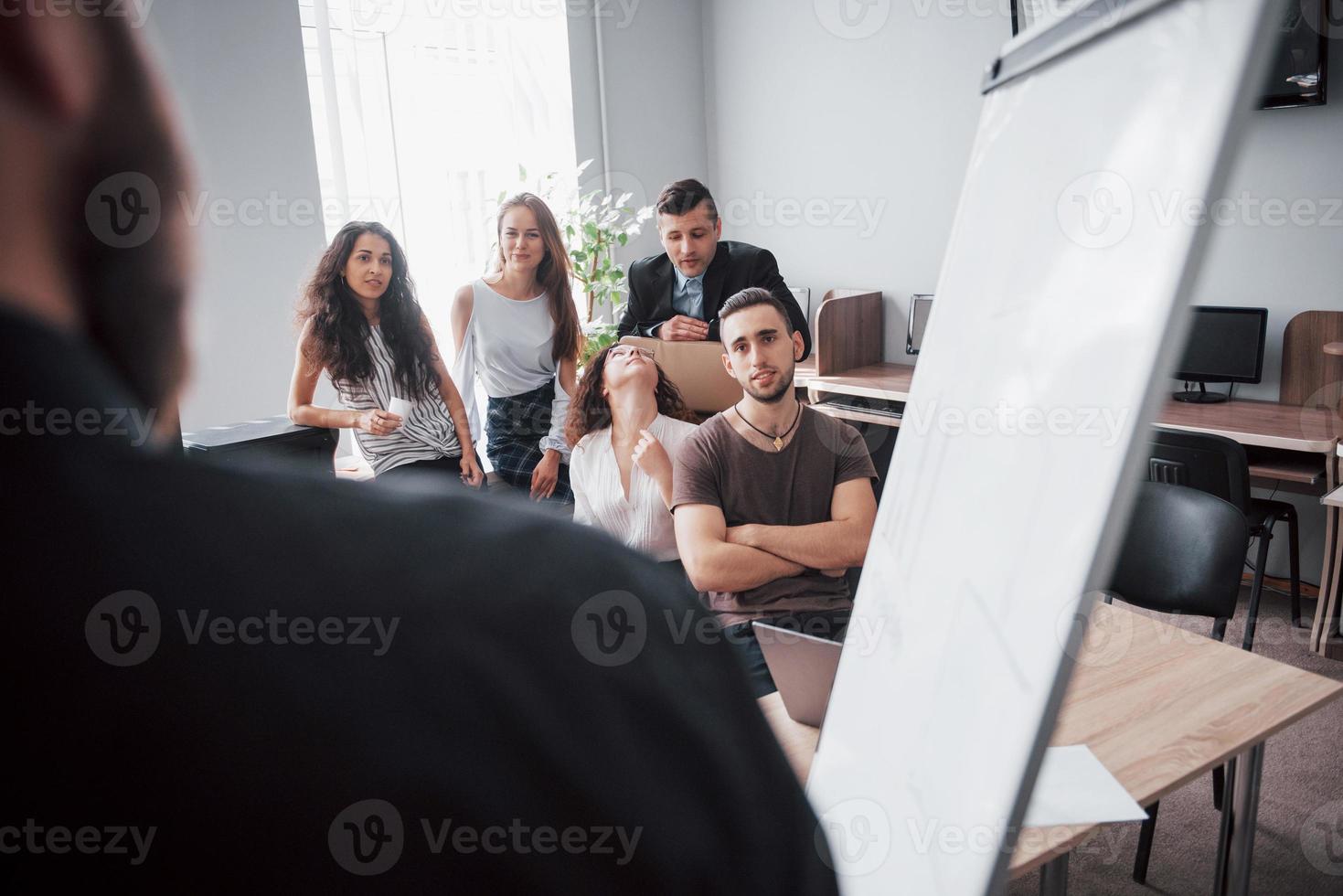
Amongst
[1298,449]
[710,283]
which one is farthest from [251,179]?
[1298,449]

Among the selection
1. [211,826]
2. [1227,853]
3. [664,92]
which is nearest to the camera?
[211,826]

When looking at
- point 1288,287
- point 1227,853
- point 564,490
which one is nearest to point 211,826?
point 1227,853

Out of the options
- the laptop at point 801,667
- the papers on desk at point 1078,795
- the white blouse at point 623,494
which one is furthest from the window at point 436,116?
the papers on desk at point 1078,795

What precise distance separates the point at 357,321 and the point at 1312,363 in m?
3.61

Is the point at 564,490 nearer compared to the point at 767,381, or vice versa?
the point at 767,381

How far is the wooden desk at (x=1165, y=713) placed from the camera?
135 cm

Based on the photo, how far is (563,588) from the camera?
299mm

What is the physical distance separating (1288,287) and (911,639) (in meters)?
3.97

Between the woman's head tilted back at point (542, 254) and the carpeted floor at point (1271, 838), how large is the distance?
8.06 ft

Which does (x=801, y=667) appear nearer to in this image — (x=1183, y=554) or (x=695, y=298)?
Result: (x=1183, y=554)

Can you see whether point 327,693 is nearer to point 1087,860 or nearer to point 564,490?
point 1087,860

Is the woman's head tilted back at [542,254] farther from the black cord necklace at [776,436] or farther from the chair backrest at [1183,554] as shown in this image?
the chair backrest at [1183,554]

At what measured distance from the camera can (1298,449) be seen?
122 inches

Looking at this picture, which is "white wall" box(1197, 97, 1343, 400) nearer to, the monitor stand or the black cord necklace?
the monitor stand
